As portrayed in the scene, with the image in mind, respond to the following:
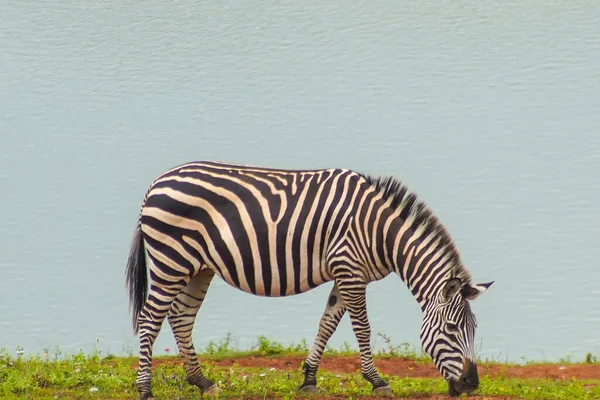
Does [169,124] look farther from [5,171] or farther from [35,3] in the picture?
[35,3]

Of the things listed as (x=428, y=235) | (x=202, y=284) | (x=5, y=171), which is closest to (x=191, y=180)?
(x=202, y=284)

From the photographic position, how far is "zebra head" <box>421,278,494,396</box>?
9.62 m

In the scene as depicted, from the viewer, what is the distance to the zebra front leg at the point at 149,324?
1009 cm

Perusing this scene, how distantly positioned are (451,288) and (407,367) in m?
2.80

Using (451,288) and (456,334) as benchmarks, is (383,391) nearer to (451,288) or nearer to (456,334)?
(456,334)

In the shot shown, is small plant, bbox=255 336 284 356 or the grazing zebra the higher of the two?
the grazing zebra

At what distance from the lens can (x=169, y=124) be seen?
877 inches

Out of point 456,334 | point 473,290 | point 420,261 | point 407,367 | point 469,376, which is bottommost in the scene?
point 469,376

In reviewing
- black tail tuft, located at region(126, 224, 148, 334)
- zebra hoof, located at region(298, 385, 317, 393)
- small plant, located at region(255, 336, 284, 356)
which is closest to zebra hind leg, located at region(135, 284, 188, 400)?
black tail tuft, located at region(126, 224, 148, 334)

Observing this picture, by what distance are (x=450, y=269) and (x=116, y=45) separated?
59.1 ft

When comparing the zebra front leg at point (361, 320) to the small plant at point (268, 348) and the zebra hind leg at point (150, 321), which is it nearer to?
the zebra hind leg at point (150, 321)

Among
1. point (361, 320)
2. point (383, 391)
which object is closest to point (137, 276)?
point (361, 320)

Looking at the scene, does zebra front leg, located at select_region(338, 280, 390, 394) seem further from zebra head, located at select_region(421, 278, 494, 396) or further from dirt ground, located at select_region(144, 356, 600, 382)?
dirt ground, located at select_region(144, 356, 600, 382)

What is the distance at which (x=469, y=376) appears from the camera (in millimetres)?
9609
